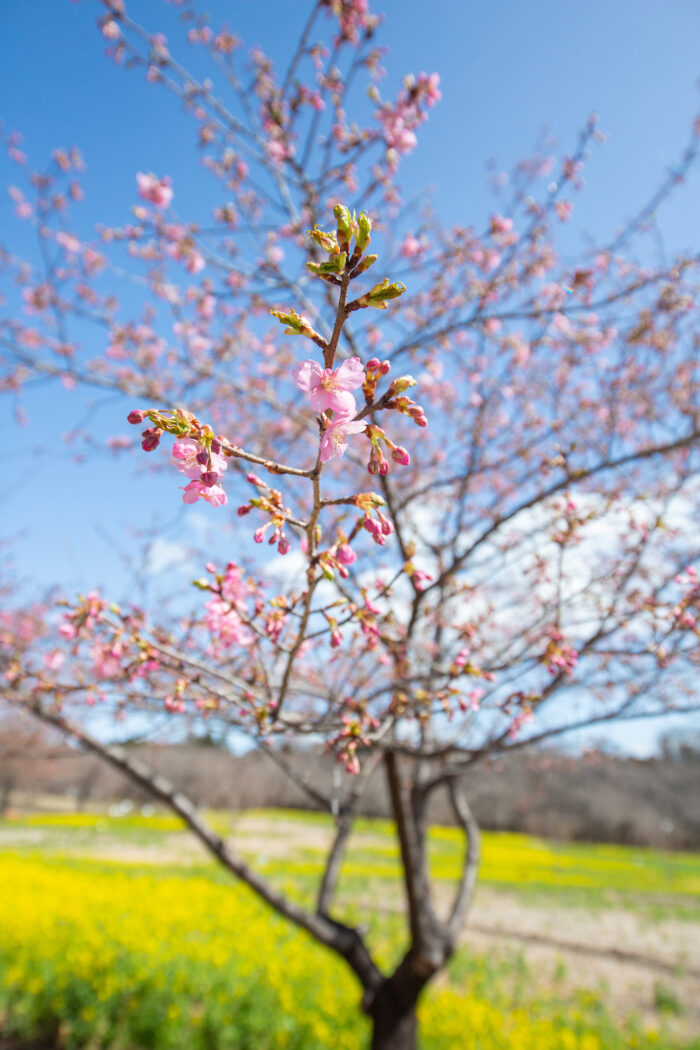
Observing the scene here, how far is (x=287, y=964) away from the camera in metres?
7.32

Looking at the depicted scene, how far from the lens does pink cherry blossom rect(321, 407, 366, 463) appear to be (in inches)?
36.9

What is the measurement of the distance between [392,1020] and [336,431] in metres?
4.41

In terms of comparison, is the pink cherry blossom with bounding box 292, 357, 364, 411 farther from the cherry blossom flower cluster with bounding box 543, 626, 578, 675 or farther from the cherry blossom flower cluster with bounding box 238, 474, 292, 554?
the cherry blossom flower cluster with bounding box 543, 626, 578, 675

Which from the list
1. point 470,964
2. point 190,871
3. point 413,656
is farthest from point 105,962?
point 190,871

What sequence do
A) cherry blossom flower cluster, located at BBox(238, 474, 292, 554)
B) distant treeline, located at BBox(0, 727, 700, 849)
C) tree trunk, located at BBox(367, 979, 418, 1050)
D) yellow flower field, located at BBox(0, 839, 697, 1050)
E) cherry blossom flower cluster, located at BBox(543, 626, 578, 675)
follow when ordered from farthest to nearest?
distant treeline, located at BBox(0, 727, 700, 849) < yellow flower field, located at BBox(0, 839, 697, 1050) < tree trunk, located at BBox(367, 979, 418, 1050) < cherry blossom flower cluster, located at BBox(543, 626, 578, 675) < cherry blossom flower cluster, located at BBox(238, 474, 292, 554)

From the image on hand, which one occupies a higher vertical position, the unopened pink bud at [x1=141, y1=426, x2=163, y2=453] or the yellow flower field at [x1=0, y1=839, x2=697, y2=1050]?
the unopened pink bud at [x1=141, y1=426, x2=163, y2=453]

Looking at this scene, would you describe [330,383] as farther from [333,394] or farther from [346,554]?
[346,554]

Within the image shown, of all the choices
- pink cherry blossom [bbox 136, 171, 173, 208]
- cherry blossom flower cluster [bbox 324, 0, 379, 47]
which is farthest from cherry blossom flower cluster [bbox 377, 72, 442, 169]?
pink cherry blossom [bbox 136, 171, 173, 208]

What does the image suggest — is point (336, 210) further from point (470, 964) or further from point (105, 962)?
point (470, 964)

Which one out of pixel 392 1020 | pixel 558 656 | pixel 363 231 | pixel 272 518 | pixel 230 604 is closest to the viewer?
pixel 363 231

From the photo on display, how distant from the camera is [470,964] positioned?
8.82 metres

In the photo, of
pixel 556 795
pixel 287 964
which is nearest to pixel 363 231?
→ pixel 287 964

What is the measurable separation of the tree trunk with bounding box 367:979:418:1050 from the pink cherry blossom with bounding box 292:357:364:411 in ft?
14.3

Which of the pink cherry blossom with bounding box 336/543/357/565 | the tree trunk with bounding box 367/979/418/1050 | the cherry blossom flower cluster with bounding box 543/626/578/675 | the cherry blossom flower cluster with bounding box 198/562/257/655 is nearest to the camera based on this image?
the pink cherry blossom with bounding box 336/543/357/565
